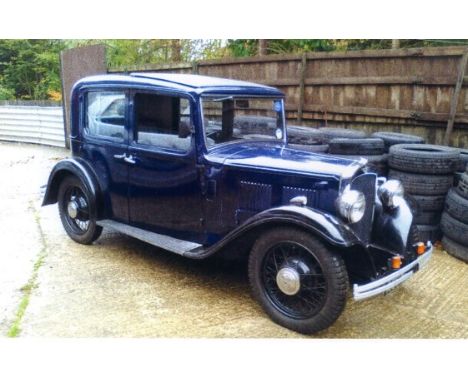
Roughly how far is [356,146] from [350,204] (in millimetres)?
1792

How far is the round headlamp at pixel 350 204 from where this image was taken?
2.63m

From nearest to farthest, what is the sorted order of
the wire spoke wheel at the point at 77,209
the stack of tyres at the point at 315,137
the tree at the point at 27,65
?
the tree at the point at 27,65, the wire spoke wheel at the point at 77,209, the stack of tyres at the point at 315,137

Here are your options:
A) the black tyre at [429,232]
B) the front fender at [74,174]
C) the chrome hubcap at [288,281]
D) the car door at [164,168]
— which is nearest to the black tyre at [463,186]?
the black tyre at [429,232]

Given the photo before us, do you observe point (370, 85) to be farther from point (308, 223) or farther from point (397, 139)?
point (308, 223)

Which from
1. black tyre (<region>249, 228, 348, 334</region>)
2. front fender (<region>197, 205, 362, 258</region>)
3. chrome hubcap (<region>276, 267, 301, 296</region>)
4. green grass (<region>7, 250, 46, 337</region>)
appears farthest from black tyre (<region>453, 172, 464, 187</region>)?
green grass (<region>7, 250, 46, 337</region>)

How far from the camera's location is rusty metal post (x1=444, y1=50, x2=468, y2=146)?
15.0ft

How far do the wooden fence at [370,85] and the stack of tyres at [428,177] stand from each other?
1.00 meters

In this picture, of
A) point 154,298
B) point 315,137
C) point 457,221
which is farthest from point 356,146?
point 154,298

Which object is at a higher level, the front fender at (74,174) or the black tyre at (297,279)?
the front fender at (74,174)

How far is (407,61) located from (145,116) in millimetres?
3260

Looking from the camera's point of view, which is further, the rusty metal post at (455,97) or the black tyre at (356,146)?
the rusty metal post at (455,97)

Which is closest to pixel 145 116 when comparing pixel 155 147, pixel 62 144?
pixel 155 147

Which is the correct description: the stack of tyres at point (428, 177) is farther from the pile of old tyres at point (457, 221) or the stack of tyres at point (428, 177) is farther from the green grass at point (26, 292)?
the green grass at point (26, 292)

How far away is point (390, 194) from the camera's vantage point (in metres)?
3.01
